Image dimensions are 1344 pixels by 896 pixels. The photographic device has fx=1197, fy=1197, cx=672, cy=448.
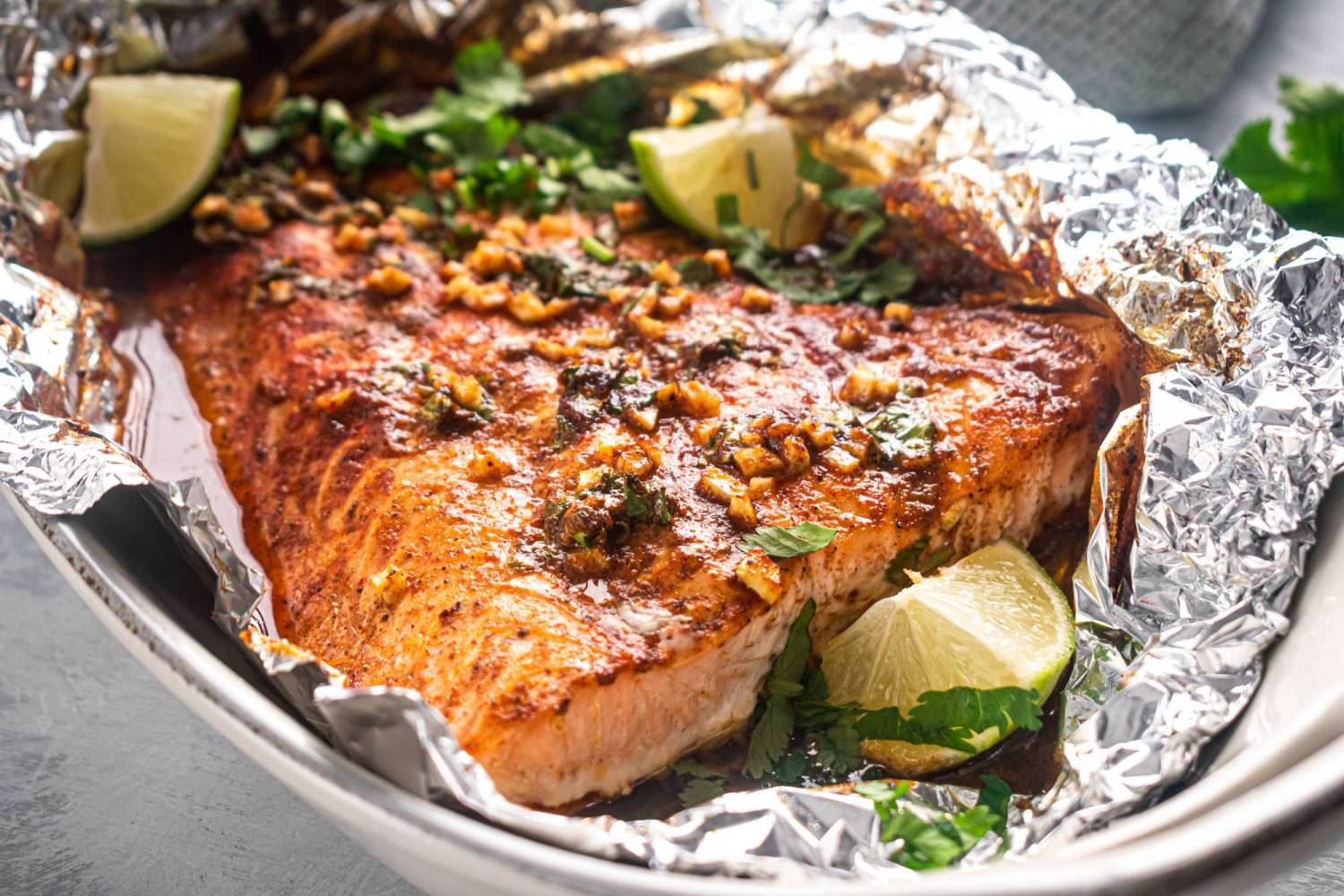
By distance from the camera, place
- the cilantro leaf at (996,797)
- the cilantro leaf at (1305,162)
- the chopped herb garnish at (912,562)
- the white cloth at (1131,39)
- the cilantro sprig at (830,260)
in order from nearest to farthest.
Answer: the cilantro leaf at (996,797), the chopped herb garnish at (912,562), the cilantro sprig at (830,260), the cilantro leaf at (1305,162), the white cloth at (1131,39)

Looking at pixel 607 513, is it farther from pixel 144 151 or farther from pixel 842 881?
pixel 144 151

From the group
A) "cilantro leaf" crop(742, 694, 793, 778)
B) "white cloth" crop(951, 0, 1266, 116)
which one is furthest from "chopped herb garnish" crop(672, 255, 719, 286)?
"white cloth" crop(951, 0, 1266, 116)

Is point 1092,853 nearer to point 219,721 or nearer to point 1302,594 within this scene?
point 1302,594

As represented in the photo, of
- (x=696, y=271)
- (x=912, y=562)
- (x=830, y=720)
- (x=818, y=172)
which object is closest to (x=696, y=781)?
(x=830, y=720)

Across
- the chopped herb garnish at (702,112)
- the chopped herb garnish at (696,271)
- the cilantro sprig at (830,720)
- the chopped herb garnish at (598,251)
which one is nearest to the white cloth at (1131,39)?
the chopped herb garnish at (702,112)

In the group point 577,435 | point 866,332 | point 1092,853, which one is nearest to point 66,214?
point 577,435

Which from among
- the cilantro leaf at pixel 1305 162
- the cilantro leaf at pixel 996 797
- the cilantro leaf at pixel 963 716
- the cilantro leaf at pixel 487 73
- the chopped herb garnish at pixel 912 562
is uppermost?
the cilantro leaf at pixel 1305 162

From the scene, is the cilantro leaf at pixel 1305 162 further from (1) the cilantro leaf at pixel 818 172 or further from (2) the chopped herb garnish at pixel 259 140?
(2) the chopped herb garnish at pixel 259 140
